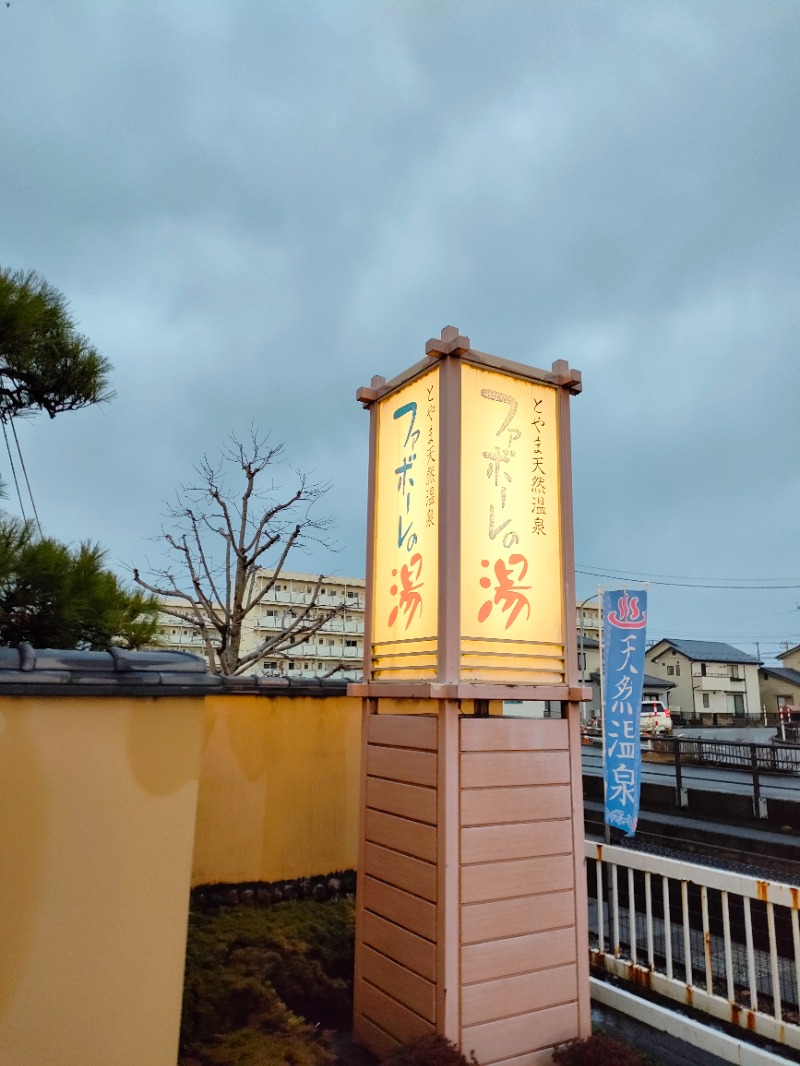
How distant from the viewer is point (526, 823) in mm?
4383

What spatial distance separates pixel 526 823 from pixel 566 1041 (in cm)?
143

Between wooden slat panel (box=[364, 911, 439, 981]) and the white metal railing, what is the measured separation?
5.49 ft

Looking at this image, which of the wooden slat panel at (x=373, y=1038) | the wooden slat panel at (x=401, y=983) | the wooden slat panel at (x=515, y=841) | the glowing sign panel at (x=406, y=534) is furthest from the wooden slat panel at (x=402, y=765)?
the wooden slat panel at (x=373, y=1038)

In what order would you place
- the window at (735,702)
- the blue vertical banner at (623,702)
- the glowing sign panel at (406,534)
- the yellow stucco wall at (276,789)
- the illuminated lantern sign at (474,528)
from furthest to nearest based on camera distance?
1. the window at (735,702)
2. the blue vertical banner at (623,702)
3. the yellow stucco wall at (276,789)
4. the glowing sign panel at (406,534)
5. the illuminated lantern sign at (474,528)

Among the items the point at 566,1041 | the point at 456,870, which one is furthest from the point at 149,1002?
the point at 566,1041

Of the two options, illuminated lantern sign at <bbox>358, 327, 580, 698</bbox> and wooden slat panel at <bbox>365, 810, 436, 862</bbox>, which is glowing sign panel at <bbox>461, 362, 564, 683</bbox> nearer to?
illuminated lantern sign at <bbox>358, 327, 580, 698</bbox>

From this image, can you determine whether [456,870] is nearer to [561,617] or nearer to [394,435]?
[561,617]

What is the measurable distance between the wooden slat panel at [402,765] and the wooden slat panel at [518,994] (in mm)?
1235

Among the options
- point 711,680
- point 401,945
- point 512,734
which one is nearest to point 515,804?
point 512,734

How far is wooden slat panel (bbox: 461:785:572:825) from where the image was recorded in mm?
4195

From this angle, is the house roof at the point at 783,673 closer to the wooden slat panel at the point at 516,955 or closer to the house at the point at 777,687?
the house at the point at 777,687

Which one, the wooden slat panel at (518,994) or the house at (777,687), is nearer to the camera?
the wooden slat panel at (518,994)

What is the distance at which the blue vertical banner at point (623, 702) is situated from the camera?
7516 millimetres

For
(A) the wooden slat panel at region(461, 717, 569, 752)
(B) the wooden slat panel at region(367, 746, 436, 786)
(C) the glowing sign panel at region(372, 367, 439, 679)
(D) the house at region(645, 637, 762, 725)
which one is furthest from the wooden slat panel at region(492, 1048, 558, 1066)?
(D) the house at region(645, 637, 762, 725)
